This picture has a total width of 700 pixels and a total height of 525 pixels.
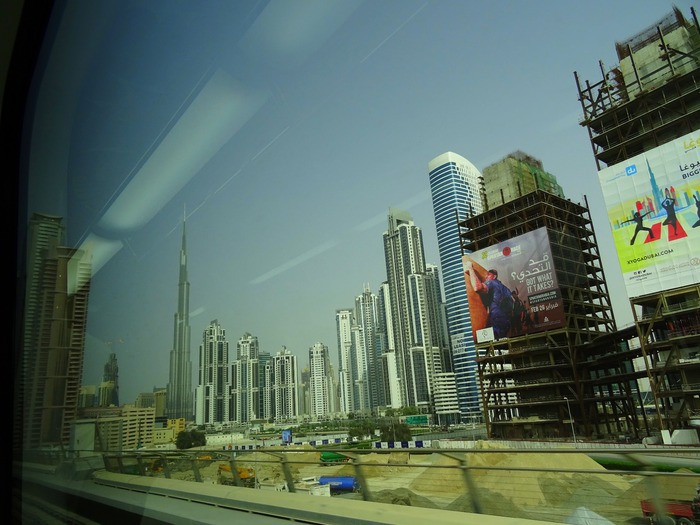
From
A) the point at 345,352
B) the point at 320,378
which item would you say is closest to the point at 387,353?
the point at 345,352

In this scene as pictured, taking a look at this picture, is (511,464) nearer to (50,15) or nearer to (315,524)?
(315,524)

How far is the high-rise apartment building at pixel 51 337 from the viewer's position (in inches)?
62.1

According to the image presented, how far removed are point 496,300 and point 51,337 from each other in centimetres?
660

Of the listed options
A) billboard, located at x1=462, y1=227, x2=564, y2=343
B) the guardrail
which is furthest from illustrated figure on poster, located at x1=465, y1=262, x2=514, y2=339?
the guardrail

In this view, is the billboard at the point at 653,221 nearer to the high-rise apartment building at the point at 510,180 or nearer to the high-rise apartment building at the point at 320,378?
the high-rise apartment building at the point at 510,180

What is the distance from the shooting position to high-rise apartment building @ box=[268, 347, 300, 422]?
3.61 metres

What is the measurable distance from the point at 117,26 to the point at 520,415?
5872 mm

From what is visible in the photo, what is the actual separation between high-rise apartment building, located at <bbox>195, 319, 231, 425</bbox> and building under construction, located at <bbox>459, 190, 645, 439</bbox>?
6.47 feet

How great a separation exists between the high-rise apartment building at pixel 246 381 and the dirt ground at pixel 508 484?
1.84 m

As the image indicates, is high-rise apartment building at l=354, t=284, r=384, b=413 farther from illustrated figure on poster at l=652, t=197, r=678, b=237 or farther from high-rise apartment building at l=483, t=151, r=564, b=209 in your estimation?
illustrated figure on poster at l=652, t=197, r=678, b=237

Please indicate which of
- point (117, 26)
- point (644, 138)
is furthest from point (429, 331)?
point (644, 138)

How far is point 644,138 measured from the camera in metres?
7.21

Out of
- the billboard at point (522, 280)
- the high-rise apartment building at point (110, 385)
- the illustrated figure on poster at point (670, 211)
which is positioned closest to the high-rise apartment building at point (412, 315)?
the billboard at point (522, 280)

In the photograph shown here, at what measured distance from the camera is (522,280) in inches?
278
